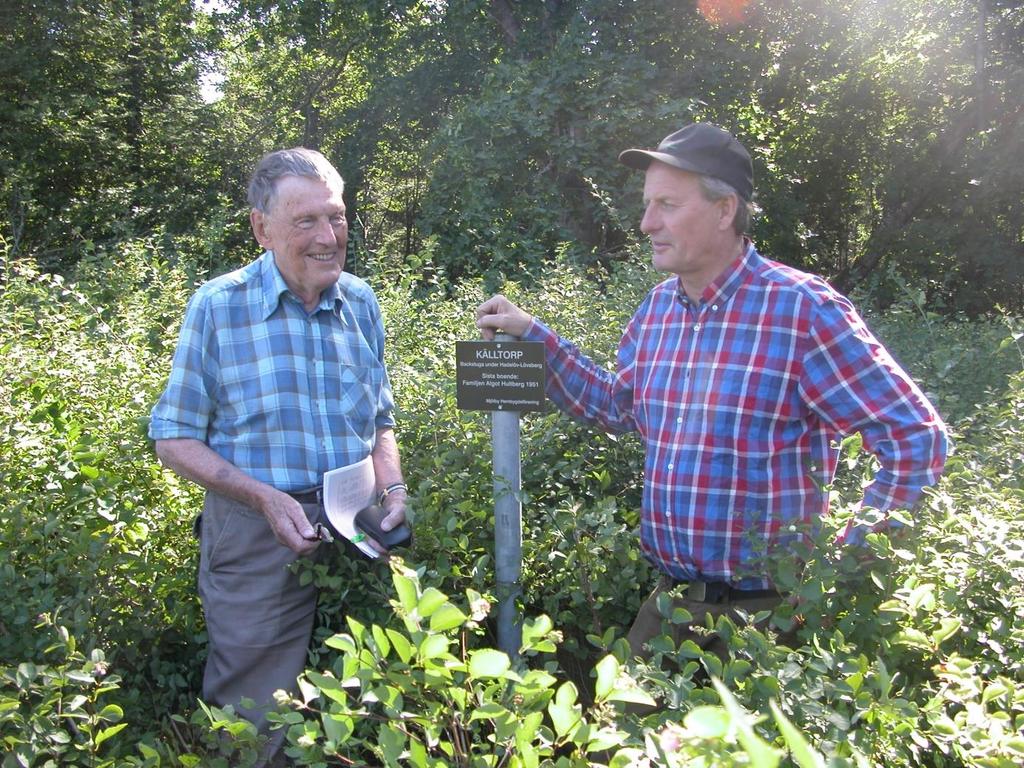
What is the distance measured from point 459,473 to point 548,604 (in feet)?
1.76

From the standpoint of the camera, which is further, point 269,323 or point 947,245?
point 947,245

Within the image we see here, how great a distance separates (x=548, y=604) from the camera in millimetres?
2729

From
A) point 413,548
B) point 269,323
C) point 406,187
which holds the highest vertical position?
point 406,187

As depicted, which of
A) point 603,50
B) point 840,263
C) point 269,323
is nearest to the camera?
point 269,323

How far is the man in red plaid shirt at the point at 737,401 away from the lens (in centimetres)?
229

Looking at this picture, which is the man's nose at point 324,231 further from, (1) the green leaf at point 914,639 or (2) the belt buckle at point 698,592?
(1) the green leaf at point 914,639

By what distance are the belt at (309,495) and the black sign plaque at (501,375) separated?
0.48m

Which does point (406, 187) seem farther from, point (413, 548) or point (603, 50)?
point (413, 548)

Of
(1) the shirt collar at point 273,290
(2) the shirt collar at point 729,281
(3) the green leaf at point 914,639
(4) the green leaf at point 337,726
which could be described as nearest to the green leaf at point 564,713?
(4) the green leaf at point 337,726

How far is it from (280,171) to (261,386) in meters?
0.62

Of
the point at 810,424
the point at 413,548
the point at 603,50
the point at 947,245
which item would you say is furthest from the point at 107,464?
the point at 947,245

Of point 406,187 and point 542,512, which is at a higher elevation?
point 406,187

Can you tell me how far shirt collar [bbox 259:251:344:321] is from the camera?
2.67 m

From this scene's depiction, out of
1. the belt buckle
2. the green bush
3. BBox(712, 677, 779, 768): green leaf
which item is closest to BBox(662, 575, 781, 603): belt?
the belt buckle
